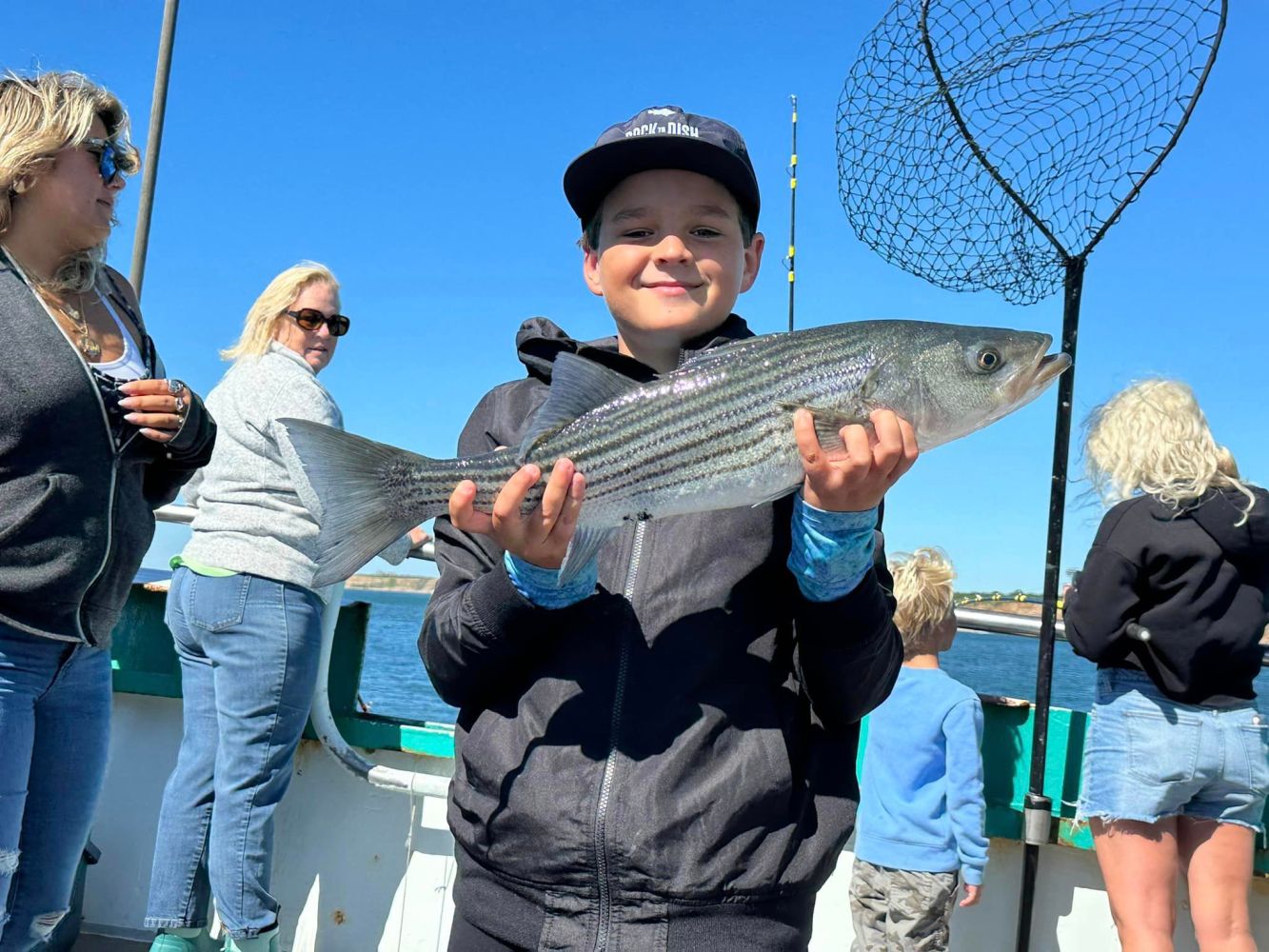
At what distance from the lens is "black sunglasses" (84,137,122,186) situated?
368cm

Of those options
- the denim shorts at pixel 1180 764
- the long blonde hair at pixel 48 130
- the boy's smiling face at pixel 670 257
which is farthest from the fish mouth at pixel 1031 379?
the long blonde hair at pixel 48 130

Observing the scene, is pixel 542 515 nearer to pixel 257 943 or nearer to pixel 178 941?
pixel 257 943

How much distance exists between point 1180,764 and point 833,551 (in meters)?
2.95

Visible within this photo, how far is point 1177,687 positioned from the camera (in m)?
4.35

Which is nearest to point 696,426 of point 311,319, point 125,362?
point 125,362

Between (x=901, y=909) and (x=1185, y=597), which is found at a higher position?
(x=1185, y=597)

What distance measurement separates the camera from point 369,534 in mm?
2479

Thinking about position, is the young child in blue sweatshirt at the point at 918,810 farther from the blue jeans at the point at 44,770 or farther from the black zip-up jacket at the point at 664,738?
the blue jeans at the point at 44,770

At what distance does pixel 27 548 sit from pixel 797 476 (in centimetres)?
247

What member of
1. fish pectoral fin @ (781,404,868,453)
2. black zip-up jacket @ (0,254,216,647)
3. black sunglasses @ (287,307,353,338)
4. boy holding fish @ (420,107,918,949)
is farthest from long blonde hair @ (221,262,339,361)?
fish pectoral fin @ (781,404,868,453)

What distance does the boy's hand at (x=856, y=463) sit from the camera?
7.16ft

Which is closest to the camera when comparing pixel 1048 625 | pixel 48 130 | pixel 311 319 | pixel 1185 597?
pixel 48 130

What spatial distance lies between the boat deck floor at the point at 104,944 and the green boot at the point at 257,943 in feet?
2.25

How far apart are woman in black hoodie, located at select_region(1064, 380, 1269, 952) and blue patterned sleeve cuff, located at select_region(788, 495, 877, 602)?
2.71m
